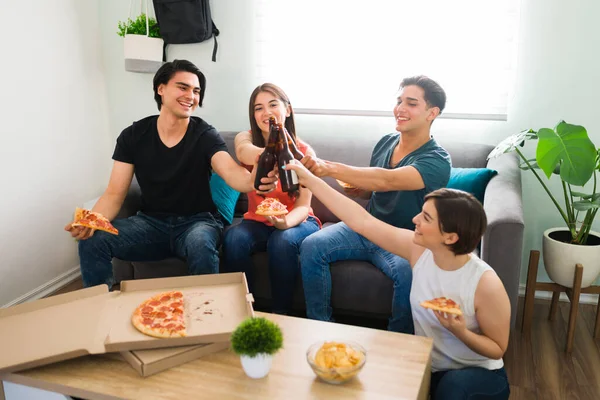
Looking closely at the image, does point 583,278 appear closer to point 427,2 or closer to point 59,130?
point 427,2

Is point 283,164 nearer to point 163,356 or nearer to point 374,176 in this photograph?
point 374,176

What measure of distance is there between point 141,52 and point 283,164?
5.10ft

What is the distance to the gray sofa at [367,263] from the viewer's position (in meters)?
2.21

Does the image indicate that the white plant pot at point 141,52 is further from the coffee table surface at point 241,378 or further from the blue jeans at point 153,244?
the coffee table surface at point 241,378

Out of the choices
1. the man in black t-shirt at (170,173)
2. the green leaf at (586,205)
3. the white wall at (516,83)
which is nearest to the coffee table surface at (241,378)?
the man in black t-shirt at (170,173)

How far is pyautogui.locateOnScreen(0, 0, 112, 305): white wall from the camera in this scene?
2.88 meters

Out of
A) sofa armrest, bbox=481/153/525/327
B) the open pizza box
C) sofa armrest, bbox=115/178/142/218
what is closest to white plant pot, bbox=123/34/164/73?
sofa armrest, bbox=115/178/142/218

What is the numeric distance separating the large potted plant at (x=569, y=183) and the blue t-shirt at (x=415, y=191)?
371 millimetres

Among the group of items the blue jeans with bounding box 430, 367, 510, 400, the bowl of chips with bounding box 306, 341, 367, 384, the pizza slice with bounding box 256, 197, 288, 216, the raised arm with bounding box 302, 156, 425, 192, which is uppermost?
the raised arm with bounding box 302, 156, 425, 192

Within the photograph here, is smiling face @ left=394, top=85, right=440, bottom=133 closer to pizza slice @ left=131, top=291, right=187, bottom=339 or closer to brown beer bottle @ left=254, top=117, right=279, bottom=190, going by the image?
brown beer bottle @ left=254, top=117, right=279, bottom=190

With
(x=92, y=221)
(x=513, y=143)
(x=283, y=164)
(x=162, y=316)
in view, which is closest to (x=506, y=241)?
(x=513, y=143)

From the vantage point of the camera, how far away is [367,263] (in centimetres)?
240

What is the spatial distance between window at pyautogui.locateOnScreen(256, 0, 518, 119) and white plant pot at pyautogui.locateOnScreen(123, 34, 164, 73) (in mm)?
606

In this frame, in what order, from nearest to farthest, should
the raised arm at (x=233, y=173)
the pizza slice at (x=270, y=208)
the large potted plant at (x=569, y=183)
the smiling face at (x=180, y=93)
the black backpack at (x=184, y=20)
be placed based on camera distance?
the large potted plant at (x=569, y=183) → the pizza slice at (x=270, y=208) → the raised arm at (x=233, y=173) → the smiling face at (x=180, y=93) → the black backpack at (x=184, y=20)
